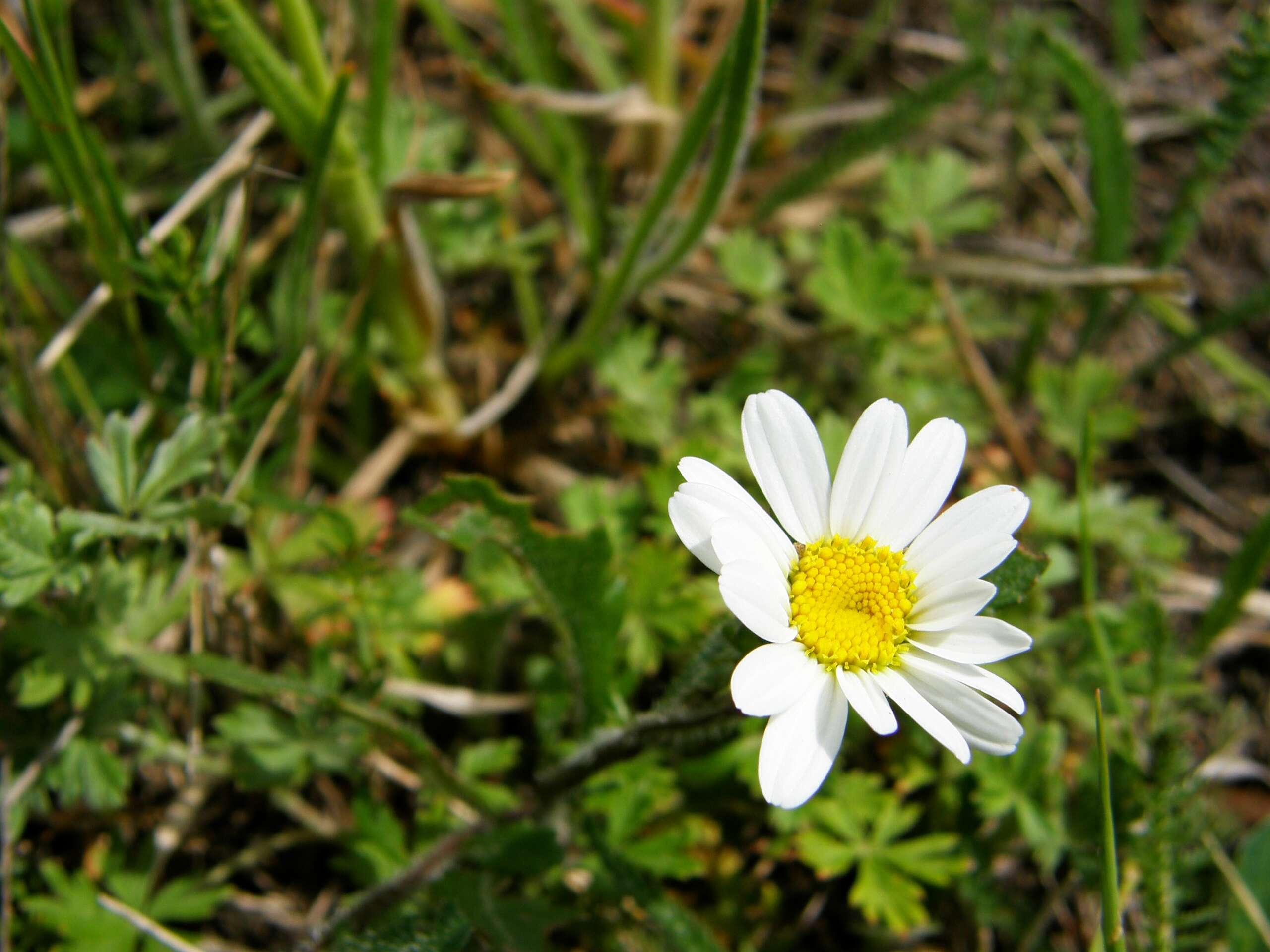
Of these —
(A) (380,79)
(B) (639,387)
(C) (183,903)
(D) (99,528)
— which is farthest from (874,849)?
(A) (380,79)

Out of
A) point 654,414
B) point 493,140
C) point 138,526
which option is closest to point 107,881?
point 138,526

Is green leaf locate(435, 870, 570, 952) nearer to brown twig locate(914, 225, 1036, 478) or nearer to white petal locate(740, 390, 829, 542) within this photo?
white petal locate(740, 390, 829, 542)

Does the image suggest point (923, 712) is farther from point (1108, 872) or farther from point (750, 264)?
point (750, 264)

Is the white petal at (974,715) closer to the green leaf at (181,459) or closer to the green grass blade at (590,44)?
the green leaf at (181,459)

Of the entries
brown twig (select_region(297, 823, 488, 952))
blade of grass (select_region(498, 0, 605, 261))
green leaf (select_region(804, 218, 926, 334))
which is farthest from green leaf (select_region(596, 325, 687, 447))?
brown twig (select_region(297, 823, 488, 952))

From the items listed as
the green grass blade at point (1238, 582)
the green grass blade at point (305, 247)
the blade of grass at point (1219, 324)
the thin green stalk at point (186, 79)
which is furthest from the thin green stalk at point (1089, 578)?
the thin green stalk at point (186, 79)

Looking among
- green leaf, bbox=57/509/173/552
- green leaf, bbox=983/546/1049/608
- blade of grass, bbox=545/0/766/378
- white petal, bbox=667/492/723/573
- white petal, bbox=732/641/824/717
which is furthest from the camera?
blade of grass, bbox=545/0/766/378

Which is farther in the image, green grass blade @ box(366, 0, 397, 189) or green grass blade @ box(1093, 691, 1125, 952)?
green grass blade @ box(366, 0, 397, 189)
